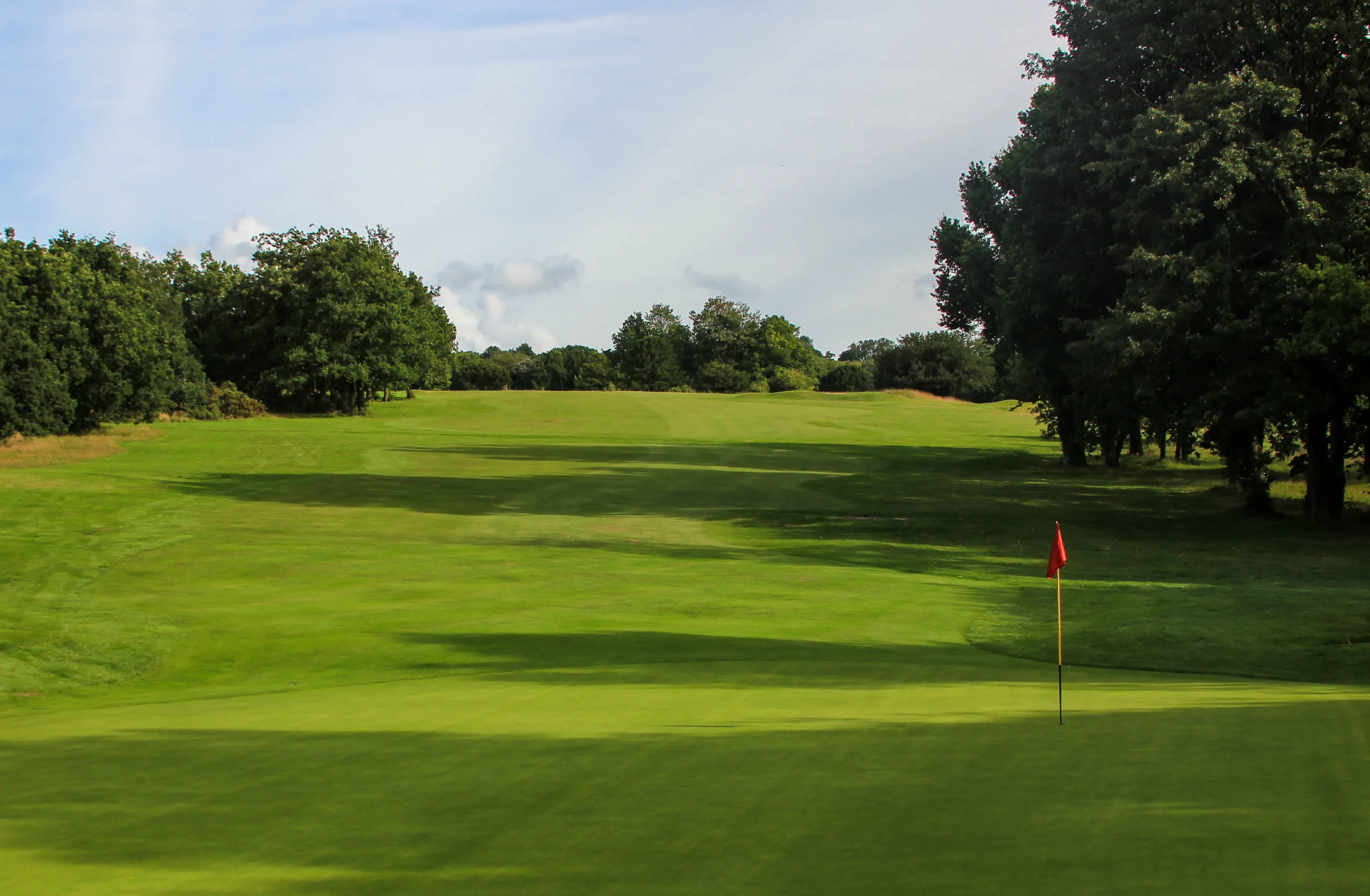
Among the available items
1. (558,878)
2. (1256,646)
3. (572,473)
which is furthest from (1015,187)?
(558,878)

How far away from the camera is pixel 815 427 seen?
2756 inches

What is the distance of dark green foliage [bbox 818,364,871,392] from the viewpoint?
13875 cm

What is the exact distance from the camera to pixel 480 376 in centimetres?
14300

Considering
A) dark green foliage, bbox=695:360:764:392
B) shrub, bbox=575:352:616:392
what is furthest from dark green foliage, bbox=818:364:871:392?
shrub, bbox=575:352:616:392

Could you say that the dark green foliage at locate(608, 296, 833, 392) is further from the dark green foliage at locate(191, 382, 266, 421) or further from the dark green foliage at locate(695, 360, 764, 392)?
the dark green foliage at locate(191, 382, 266, 421)

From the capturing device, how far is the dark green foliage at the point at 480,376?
142375 mm

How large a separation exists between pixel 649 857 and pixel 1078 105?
3106 cm

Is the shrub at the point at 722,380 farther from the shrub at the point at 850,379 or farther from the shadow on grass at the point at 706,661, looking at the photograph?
the shadow on grass at the point at 706,661

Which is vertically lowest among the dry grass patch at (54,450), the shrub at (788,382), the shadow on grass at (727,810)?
the shadow on grass at (727,810)

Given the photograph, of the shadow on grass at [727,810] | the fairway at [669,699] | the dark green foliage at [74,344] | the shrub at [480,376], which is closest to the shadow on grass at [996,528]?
the fairway at [669,699]

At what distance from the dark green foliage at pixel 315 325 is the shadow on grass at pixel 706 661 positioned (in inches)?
2442

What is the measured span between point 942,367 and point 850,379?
1322 centimetres

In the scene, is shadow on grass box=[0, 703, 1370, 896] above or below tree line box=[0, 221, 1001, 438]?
below

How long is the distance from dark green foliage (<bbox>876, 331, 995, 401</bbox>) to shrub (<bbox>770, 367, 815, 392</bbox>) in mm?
10470
